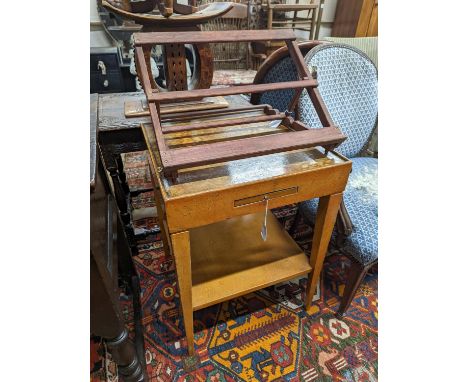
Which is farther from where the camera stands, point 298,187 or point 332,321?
point 332,321

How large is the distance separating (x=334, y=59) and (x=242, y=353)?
51.9 inches

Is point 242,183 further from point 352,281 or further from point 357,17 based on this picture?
point 357,17

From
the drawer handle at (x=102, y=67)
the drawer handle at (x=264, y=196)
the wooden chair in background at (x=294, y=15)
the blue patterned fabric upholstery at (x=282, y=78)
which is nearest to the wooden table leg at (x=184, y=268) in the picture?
the drawer handle at (x=264, y=196)

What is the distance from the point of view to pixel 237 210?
0.72m

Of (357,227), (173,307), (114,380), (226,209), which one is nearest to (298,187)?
(226,209)

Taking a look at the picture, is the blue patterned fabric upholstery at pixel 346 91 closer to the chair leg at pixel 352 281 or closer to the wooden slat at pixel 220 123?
the wooden slat at pixel 220 123

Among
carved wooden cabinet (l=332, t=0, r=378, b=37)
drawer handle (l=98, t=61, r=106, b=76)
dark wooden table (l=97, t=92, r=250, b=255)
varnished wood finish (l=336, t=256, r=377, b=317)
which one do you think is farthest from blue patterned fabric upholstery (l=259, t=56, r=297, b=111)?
carved wooden cabinet (l=332, t=0, r=378, b=37)

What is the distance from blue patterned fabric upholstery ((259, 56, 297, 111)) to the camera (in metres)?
1.20

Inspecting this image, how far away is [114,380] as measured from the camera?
0.98 metres

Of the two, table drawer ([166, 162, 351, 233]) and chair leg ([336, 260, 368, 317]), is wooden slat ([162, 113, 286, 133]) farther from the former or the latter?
chair leg ([336, 260, 368, 317])

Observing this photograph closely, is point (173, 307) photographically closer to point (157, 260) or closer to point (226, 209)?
point (157, 260)

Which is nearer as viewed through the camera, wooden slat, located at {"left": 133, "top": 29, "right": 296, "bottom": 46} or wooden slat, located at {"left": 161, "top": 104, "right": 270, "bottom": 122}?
wooden slat, located at {"left": 133, "top": 29, "right": 296, "bottom": 46}

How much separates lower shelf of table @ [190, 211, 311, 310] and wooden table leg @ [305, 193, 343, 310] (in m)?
0.05

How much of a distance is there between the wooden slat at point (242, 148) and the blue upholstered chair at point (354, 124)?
39cm
